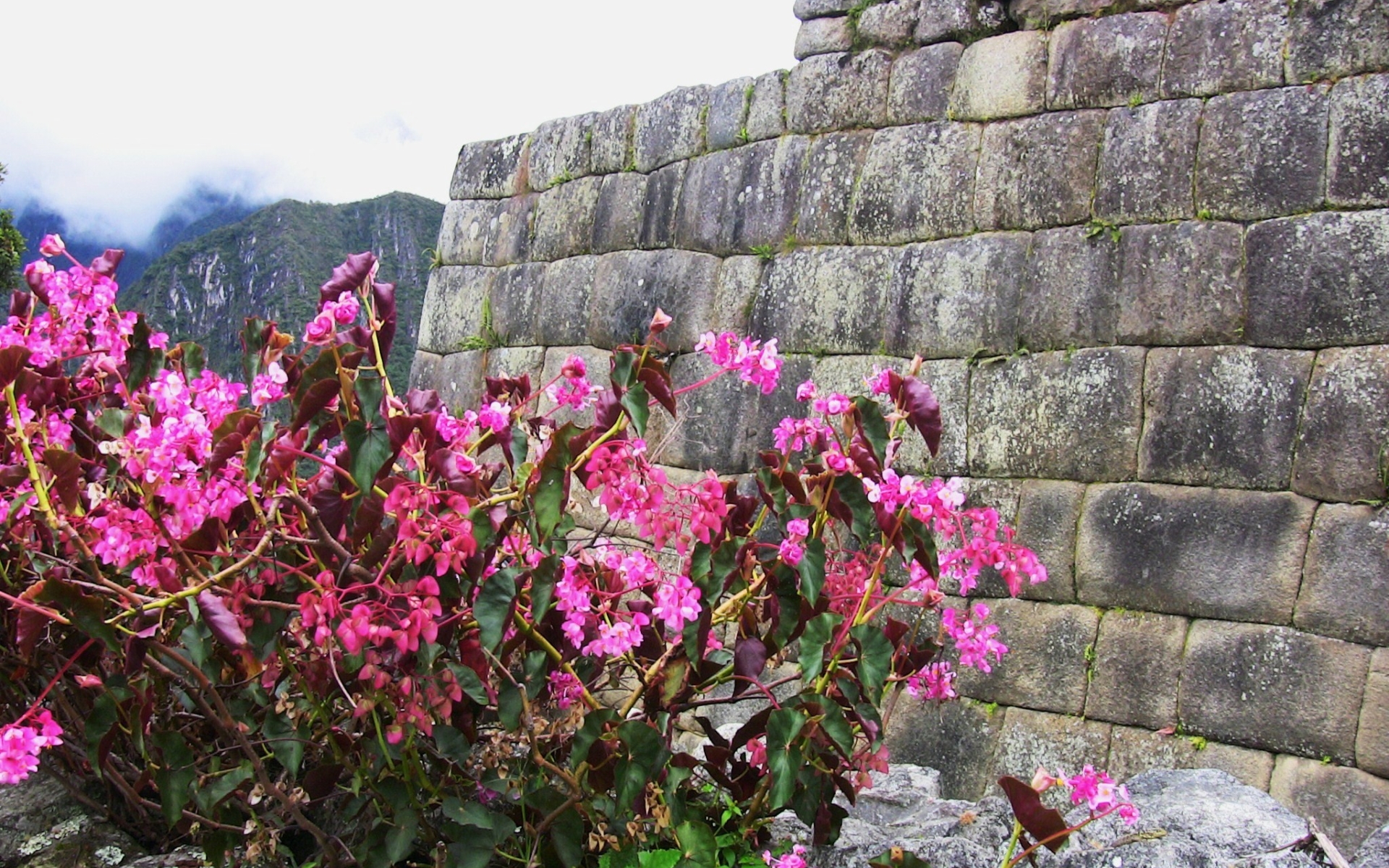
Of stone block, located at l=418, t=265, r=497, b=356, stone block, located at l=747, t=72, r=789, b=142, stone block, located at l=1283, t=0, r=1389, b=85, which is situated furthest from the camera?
stone block, located at l=418, t=265, r=497, b=356

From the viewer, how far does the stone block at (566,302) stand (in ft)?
20.3

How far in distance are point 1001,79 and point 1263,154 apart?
108cm

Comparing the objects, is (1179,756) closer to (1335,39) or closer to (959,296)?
(959,296)

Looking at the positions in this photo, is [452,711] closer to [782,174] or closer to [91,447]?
[91,447]

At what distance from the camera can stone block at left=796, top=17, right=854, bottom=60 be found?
17.6 feet

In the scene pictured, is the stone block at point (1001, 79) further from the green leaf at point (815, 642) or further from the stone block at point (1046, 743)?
the green leaf at point (815, 642)

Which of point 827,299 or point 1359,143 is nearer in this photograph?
point 1359,143

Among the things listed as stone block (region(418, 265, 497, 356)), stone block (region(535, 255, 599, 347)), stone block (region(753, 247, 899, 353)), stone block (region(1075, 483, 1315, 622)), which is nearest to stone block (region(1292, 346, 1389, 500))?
stone block (region(1075, 483, 1315, 622))

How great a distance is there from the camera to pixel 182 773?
246 cm

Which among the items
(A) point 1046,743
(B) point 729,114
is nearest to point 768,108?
(B) point 729,114

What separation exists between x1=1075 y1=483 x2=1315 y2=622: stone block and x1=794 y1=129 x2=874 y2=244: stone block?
1.61m

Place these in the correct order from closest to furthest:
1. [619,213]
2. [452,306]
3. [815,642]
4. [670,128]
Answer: [815,642]
[670,128]
[619,213]
[452,306]

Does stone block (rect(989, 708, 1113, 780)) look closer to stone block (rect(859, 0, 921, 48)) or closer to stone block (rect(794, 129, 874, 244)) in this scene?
stone block (rect(794, 129, 874, 244))

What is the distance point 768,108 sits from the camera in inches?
220
